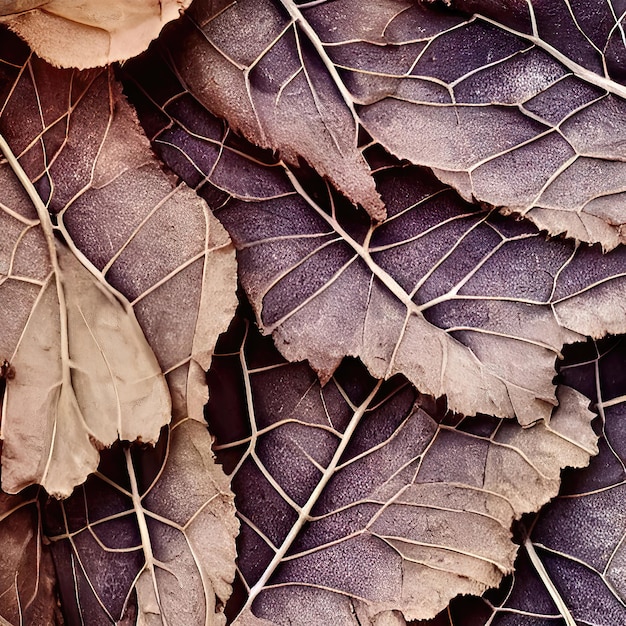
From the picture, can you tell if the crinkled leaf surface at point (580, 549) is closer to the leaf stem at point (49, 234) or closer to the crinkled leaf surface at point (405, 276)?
the crinkled leaf surface at point (405, 276)

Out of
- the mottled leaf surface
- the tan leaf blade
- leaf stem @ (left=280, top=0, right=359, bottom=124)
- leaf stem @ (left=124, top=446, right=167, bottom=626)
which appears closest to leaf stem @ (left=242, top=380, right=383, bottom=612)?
leaf stem @ (left=124, top=446, right=167, bottom=626)

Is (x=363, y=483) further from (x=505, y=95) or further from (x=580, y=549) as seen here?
(x=505, y=95)

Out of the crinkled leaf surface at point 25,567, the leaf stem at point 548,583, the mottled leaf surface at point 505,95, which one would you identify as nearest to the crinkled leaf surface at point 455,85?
the mottled leaf surface at point 505,95

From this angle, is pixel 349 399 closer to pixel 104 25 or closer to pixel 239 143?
pixel 239 143

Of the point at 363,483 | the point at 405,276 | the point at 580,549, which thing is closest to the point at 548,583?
the point at 580,549

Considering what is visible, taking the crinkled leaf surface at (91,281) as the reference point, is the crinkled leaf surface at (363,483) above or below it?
below

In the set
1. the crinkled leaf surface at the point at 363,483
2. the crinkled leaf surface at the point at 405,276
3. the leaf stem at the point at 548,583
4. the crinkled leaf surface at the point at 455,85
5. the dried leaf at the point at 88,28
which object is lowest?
the leaf stem at the point at 548,583

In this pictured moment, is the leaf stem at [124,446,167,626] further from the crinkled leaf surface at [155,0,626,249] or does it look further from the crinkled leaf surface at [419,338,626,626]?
the crinkled leaf surface at [155,0,626,249]
